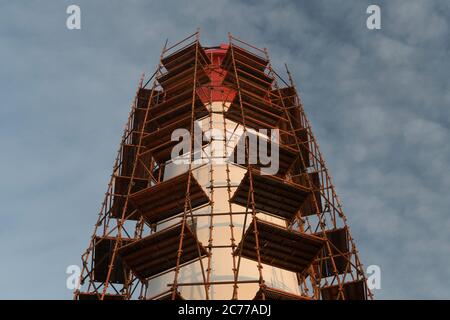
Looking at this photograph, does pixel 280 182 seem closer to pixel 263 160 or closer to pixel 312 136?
pixel 263 160

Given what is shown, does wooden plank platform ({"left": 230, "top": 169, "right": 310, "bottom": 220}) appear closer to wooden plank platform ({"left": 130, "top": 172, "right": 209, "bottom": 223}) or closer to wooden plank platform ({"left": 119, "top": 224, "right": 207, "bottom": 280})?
wooden plank platform ({"left": 130, "top": 172, "right": 209, "bottom": 223})

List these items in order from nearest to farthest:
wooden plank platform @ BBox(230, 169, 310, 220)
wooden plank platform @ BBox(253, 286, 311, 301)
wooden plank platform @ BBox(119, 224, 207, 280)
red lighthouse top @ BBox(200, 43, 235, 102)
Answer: wooden plank platform @ BBox(253, 286, 311, 301)
wooden plank platform @ BBox(119, 224, 207, 280)
wooden plank platform @ BBox(230, 169, 310, 220)
red lighthouse top @ BBox(200, 43, 235, 102)

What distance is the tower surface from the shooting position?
2697 cm

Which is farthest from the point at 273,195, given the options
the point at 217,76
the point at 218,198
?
the point at 217,76

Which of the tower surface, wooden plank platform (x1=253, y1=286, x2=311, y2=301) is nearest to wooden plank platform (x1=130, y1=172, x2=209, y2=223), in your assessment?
the tower surface

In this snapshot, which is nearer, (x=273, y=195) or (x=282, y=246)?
(x=282, y=246)

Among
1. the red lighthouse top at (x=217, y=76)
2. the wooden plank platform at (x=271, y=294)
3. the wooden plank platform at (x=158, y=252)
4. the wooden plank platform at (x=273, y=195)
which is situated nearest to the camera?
the wooden plank platform at (x=271, y=294)

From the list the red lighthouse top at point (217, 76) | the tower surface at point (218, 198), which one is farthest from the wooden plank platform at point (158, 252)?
the red lighthouse top at point (217, 76)

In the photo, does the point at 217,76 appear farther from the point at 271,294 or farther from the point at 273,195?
the point at 271,294

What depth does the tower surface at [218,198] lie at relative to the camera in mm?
26969

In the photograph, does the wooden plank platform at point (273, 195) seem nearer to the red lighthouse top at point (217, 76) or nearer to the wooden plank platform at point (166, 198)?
the wooden plank platform at point (166, 198)

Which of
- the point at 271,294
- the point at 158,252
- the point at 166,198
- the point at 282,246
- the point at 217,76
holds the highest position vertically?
the point at 217,76

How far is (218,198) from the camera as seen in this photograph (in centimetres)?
2980
